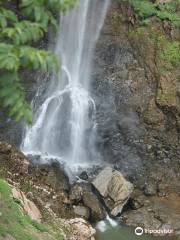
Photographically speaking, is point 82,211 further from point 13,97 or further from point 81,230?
point 13,97

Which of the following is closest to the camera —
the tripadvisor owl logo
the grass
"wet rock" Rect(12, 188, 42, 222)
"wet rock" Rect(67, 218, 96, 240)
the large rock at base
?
the grass

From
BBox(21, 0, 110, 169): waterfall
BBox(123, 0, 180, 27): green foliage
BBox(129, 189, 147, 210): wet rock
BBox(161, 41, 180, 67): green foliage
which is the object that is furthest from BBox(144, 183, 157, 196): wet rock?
BBox(123, 0, 180, 27): green foliage

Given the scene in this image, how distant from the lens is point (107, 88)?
15047mm

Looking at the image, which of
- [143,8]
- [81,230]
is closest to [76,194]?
[81,230]

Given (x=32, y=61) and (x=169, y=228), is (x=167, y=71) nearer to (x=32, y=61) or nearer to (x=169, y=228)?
(x=169, y=228)

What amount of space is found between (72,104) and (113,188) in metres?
3.70

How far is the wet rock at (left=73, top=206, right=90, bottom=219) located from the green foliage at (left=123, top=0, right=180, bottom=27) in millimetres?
6765

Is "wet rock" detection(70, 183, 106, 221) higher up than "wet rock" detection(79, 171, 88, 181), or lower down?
lower down

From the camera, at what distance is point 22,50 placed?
3.71 m

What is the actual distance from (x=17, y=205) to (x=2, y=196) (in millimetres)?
343

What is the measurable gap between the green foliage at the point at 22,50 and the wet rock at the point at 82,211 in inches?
322

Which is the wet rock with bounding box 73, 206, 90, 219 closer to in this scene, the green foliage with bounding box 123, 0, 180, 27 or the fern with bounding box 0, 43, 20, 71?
the green foliage with bounding box 123, 0, 180, 27

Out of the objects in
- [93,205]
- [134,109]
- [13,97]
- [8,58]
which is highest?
[8,58]

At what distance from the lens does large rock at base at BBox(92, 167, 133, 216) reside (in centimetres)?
1236
